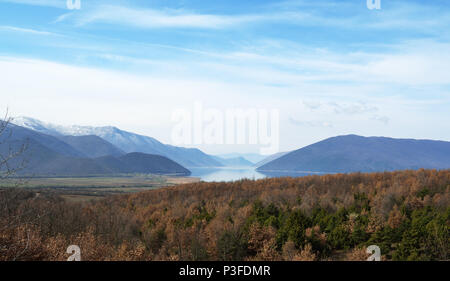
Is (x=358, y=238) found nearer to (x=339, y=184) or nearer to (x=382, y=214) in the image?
(x=382, y=214)

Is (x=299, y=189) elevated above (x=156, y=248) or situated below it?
above

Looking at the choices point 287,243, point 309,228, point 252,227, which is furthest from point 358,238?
point 252,227

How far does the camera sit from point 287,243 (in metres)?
35.5

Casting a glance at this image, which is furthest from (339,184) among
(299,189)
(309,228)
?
(309,228)

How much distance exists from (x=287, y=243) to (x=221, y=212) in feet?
62.9
